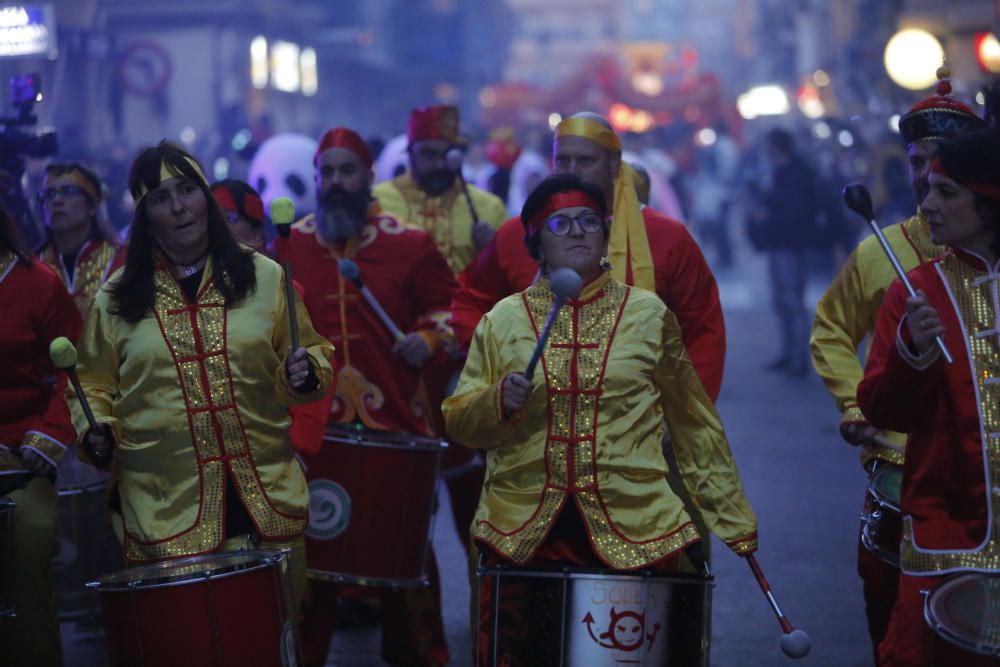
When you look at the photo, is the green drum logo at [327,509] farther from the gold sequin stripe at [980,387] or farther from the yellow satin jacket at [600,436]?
the gold sequin stripe at [980,387]

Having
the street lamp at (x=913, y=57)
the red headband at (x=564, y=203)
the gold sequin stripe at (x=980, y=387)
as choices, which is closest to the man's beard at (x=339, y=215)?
the red headband at (x=564, y=203)

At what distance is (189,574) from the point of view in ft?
14.6

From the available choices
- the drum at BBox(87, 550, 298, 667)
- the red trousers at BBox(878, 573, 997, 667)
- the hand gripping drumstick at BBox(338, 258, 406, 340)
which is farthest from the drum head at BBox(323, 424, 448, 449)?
the red trousers at BBox(878, 573, 997, 667)

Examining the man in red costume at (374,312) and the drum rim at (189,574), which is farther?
the man in red costume at (374,312)

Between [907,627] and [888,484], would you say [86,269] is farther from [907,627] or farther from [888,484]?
[907,627]

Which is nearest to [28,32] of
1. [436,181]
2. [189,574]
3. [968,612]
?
[436,181]

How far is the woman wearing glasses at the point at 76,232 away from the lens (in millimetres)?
7062

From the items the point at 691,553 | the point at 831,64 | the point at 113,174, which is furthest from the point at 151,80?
the point at 691,553

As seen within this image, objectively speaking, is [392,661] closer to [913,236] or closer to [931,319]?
[913,236]

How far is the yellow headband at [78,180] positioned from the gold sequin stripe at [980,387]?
13.6 ft

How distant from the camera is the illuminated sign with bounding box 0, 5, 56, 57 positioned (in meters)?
9.70

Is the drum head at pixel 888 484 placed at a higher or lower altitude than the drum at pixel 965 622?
higher

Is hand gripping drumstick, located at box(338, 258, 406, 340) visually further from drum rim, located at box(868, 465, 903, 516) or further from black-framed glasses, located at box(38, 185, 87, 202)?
drum rim, located at box(868, 465, 903, 516)

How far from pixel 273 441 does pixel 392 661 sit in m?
1.78
